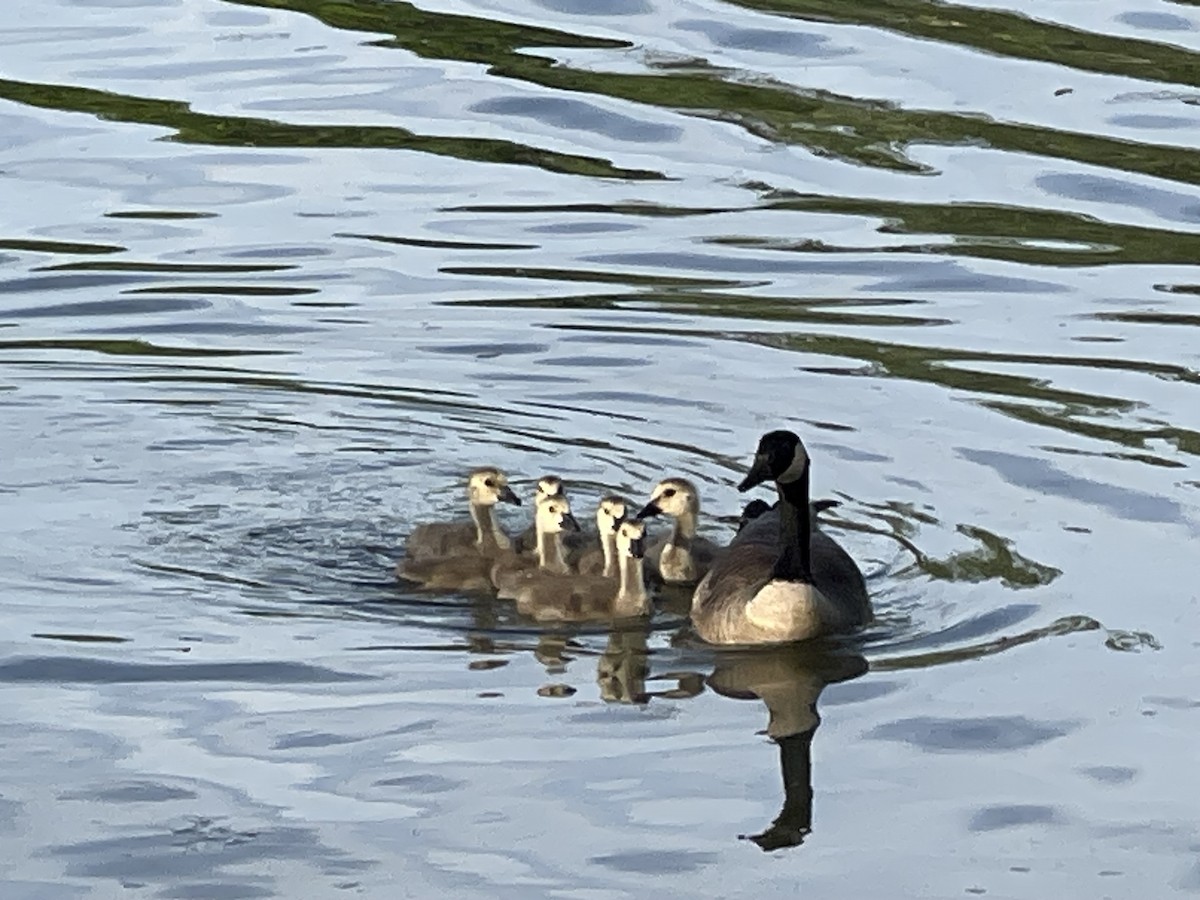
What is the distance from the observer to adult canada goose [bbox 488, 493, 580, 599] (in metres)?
11.0

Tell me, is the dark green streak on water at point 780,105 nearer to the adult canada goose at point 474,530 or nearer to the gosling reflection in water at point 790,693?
the adult canada goose at point 474,530

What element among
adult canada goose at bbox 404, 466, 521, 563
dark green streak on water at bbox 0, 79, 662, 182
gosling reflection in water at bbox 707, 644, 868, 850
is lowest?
gosling reflection in water at bbox 707, 644, 868, 850

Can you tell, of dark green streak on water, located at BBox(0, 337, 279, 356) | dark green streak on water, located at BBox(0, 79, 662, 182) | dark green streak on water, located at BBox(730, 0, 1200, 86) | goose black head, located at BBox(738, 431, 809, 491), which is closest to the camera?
goose black head, located at BBox(738, 431, 809, 491)

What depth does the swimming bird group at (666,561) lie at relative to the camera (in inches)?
412

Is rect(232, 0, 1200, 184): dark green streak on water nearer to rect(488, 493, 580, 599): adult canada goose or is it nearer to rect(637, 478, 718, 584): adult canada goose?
rect(637, 478, 718, 584): adult canada goose

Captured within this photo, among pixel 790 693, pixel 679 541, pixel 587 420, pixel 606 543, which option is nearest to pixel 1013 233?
pixel 587 420

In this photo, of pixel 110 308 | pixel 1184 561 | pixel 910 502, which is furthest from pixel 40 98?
pixel 1184 561

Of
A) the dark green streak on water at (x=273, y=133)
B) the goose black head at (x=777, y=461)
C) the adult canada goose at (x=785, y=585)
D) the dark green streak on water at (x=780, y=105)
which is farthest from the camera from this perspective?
the dark green streak on water at (x=273, y=133)

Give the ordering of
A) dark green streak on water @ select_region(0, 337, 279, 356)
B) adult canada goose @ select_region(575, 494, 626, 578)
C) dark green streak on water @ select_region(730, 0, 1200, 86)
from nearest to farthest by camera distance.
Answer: adult canada goose @ select_region(575, 494, 626, 578), dark green streak on water @ select_region(0, 337, 279, 356), dark green streak on water @ select_region(730, 0, 1200, 86)

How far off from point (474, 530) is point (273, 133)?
8084mm

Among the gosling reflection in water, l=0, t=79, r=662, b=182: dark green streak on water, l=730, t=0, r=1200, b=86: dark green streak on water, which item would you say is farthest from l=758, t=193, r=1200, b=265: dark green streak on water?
the gosling reflection in water

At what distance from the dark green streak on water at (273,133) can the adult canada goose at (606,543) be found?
6893 mm

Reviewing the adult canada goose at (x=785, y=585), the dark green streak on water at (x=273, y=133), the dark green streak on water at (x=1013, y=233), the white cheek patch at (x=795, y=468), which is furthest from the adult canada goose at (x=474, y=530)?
the dark green streak on water at (x=273, y=133)

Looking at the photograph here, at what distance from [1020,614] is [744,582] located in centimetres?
102
